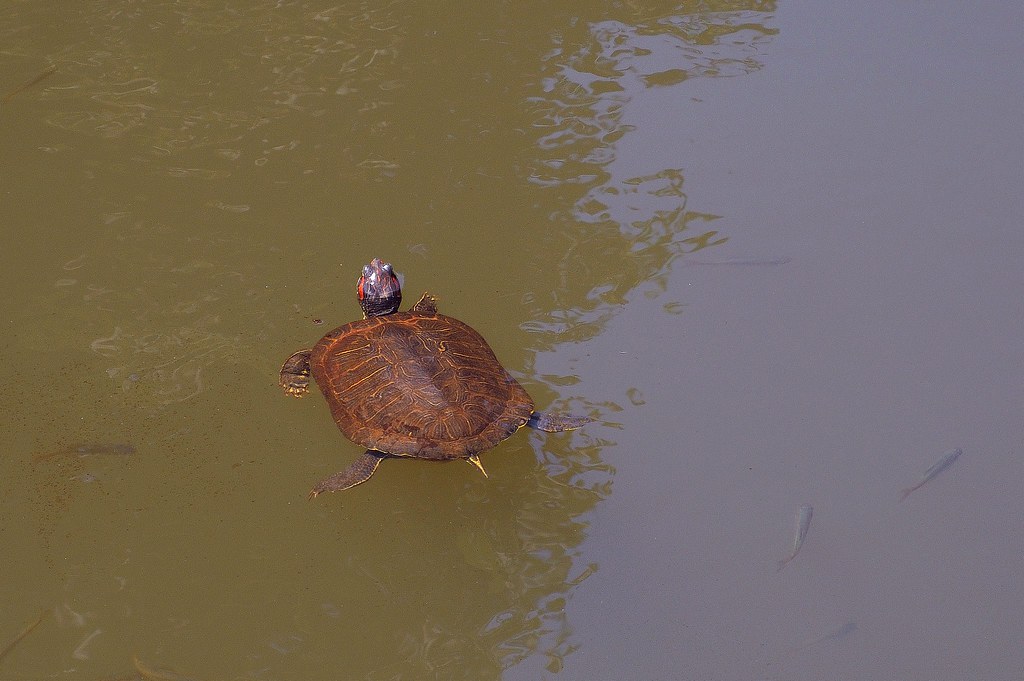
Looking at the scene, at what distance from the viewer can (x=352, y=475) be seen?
3.81 metres

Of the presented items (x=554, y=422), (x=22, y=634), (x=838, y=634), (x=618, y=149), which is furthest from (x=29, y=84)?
(x=838, y=634)

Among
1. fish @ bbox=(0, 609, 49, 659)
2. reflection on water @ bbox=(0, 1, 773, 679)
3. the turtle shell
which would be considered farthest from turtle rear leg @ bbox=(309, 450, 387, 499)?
fish @ bbox=(0, 609, 49, 659)

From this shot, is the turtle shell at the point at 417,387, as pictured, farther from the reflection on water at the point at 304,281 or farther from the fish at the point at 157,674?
the fish at the point at 157,674

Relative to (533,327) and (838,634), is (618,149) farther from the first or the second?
(838,634)

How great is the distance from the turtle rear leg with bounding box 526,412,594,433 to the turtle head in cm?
100

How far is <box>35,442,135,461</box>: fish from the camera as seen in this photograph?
4.14 m

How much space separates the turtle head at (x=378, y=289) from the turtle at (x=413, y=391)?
17 centimetres

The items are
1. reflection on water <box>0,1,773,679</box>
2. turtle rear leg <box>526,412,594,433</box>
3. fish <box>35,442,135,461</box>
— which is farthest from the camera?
fish <box>35,442,135,461</box>

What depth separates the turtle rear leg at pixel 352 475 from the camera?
379 cm

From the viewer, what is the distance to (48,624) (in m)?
3.58

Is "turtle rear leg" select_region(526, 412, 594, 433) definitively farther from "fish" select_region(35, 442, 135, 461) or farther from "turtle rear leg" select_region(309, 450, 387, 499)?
"fish" select_region(35, 442, 135, 461)

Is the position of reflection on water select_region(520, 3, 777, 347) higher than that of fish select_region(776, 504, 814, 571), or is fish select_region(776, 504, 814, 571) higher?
reflection on water select_region(520, 3, 777, 347)

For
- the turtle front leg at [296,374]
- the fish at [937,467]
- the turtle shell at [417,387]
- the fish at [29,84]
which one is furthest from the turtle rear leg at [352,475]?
the fish at [29,84]

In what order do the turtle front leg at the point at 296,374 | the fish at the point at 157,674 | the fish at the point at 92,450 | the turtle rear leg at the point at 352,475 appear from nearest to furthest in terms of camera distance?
the fish at the point at 157,674 < the turtle rear leg at the point at 352,475 < the fish at the point at 92,450 < the turtle front leg at the point at 296,374
